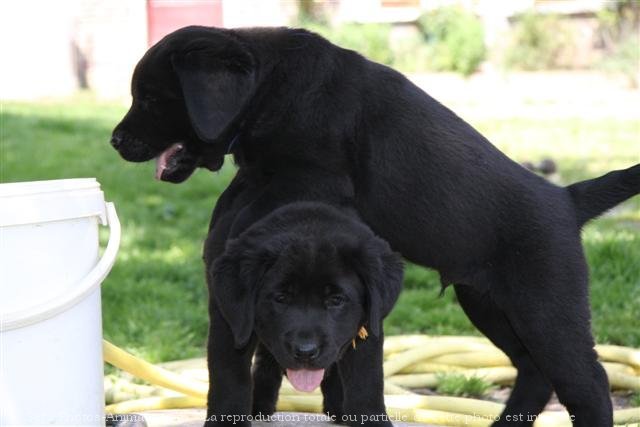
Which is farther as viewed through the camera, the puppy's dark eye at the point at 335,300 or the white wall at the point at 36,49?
the white wall at the point at 36,49

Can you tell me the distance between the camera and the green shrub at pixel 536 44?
17562 mm

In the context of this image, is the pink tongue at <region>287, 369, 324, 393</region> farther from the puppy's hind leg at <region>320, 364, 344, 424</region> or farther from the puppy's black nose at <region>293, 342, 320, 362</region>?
the puppy's hind leg at <region>320, 364, 344, 424</region>

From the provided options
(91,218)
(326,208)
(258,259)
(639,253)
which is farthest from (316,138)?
(639,253)

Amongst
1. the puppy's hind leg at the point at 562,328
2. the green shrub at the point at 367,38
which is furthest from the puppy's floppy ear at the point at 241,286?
the green shrub at the point at 367,38

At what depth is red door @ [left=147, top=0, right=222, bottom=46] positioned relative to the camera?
60.6ft

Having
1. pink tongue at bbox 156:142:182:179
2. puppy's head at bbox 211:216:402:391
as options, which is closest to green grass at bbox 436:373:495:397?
puppy's head at bbox 211:216:402:391

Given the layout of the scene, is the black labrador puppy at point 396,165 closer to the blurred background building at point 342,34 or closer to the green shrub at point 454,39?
the blurred background building at point 342,34

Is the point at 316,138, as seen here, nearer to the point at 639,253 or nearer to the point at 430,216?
the point at 430,216

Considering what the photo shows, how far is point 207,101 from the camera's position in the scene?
3.04 meters

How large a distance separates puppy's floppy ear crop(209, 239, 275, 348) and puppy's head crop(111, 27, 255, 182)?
477 mm

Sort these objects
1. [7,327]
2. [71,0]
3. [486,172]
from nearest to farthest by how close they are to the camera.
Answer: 1. [7,327]
2. [486,172]
3. [71,0]

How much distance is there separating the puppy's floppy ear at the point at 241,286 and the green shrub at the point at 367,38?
15215 mm

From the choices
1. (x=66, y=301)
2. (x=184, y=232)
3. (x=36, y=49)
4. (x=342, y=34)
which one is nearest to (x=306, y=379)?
(x=66, y=301)

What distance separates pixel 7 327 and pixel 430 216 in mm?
1271
